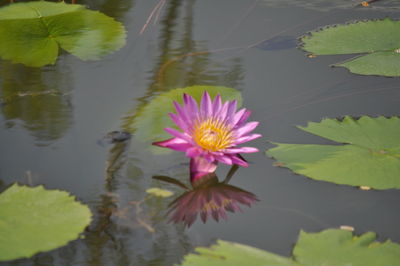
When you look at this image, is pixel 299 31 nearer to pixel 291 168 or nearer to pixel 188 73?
pixel 188 73

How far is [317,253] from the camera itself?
1.20 m

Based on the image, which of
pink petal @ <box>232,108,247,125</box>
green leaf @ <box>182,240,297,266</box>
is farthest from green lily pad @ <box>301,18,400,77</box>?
green leaf @ <box>182,240,297,266</box>

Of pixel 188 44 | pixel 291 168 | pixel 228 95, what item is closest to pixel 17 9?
pixel 188 44

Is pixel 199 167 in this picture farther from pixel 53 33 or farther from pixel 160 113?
pixel 53 33

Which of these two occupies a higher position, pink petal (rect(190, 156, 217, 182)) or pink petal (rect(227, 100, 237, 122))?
pink petal (rect(227, 100, 237, 122))

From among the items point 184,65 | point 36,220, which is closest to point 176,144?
point 36,220

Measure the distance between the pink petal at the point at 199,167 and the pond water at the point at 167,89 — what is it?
4 centimetres

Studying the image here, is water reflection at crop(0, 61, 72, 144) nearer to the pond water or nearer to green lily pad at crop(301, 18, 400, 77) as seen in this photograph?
the pond water

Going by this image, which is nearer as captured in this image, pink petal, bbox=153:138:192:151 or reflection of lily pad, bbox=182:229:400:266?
reflection of lily pad, bbox=182:229:400:266

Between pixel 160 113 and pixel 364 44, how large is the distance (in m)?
0.96

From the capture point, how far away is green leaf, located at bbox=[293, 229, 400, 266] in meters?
1.17

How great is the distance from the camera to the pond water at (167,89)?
1327 millimetres

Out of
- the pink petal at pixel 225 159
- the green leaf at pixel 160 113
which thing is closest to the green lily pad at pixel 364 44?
the green leaf at pixel 160 113

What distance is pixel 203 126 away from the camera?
1562 millimetres
